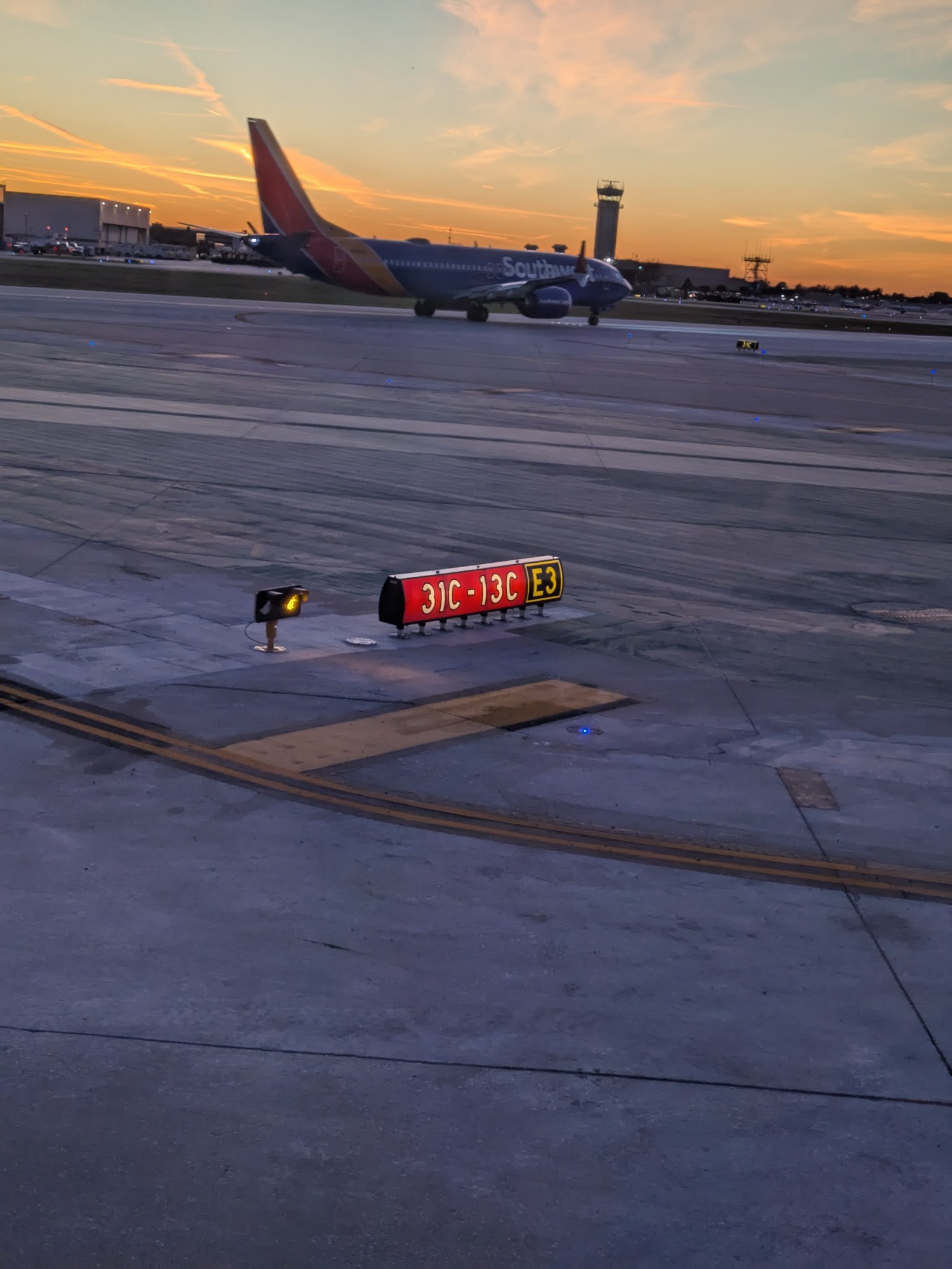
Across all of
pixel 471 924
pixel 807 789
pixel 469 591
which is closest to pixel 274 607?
pixel 469 591

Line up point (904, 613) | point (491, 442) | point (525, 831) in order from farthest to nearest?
point (491, 442), point (904, 613), point (525, 831)

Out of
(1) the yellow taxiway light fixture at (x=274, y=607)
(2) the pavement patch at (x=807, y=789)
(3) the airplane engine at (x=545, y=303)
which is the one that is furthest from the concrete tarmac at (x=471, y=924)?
(3) the airplane engine at (x=545, y=303)

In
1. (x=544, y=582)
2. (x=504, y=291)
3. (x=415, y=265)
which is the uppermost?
(x=415, y=265)

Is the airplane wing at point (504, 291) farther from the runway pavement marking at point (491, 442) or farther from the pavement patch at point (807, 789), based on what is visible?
the pavement patch at point (807, 789)

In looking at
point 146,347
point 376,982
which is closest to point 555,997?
point 376,982

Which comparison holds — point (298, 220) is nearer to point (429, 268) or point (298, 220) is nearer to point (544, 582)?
point (429, 268)

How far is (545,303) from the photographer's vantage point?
311 ft

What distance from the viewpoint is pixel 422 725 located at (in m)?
14.2

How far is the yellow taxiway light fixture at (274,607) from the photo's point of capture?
1614 centimetres

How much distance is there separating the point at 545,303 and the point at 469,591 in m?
80.2

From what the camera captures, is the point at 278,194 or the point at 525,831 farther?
the point at 278,194

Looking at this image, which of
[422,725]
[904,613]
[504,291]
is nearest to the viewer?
[422,725]

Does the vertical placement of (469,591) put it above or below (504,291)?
below

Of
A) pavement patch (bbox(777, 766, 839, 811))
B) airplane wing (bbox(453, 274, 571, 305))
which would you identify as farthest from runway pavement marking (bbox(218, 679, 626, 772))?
airplane wing (bbox(453, 274, 571, 305))
